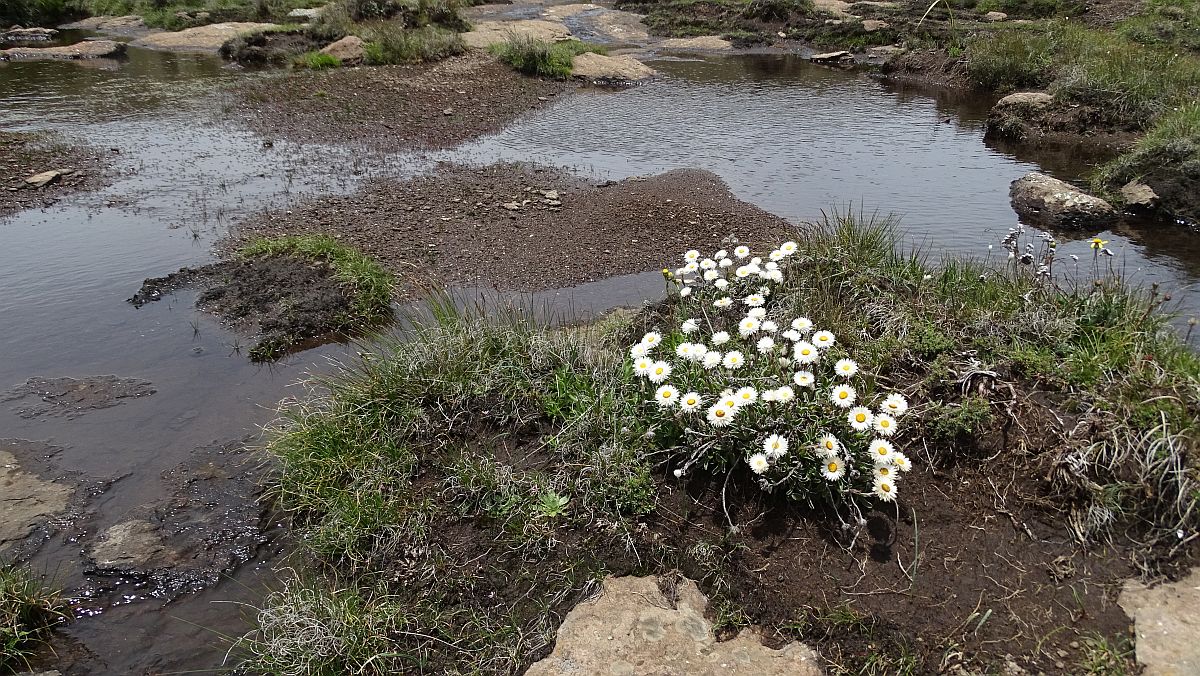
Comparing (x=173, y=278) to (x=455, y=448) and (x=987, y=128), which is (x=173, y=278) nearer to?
(x=455, y=448)

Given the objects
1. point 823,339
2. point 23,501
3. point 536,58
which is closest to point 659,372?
point 823,339

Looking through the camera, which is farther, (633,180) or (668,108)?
(668,108)

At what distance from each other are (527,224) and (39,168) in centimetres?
756

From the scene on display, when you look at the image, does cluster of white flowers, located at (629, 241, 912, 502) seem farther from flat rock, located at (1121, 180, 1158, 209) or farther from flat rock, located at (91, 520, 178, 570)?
flat rock, located at (1121, 180, 1158, 209)

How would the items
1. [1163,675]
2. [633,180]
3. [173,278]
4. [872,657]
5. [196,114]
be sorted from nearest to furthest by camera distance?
1. [1163,675]
2. [872,657]
3. [173,278]
4. [633,180]
5. [196,114]

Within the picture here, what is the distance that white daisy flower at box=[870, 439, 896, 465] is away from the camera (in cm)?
321

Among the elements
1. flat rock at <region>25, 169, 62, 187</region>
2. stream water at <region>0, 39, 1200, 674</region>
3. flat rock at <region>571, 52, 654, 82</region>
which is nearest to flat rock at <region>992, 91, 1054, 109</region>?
stream water at <region>0, 39, 1200, 674</region>

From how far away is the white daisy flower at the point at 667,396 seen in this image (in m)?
3.61

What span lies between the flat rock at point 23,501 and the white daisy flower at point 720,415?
149 inches

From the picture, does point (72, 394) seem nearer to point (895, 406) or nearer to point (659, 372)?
point (659, 372)

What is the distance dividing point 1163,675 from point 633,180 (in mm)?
8403

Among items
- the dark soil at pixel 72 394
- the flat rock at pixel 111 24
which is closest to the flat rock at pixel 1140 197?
the dark soil at pixel 72 394

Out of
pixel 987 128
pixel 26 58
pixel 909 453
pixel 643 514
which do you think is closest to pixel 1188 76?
pixel 987 128

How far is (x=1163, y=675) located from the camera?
2.53 m
